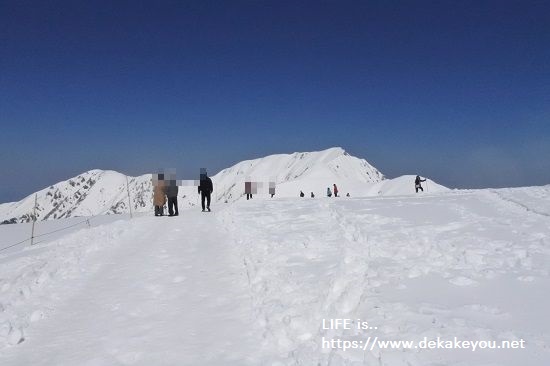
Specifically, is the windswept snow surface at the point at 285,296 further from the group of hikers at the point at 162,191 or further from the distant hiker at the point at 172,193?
the group of hikers at the point at 162,191

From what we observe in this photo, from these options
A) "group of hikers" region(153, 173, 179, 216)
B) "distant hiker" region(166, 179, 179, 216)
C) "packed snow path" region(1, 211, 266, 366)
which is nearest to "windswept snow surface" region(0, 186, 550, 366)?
"packed snow path" region(1, 211, 266, 366)

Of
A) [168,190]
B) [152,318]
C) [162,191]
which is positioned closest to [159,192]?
[162,191]

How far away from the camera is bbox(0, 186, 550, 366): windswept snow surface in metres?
5.57

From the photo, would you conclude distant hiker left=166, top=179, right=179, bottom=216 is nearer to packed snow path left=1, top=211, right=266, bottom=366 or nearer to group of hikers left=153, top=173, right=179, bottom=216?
group of hikers left=153, top=173, right=179, bottom=216

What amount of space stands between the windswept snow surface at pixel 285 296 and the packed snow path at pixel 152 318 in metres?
0.03

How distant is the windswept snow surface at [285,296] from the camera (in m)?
5.57

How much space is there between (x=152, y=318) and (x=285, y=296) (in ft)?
7.36

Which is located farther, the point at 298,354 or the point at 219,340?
the point at 219,340

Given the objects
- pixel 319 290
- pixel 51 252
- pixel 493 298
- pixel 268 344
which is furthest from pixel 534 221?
pixel 51 252

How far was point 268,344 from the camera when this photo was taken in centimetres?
586

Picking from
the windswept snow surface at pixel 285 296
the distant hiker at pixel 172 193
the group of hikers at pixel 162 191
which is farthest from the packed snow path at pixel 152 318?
the group of hikers at pixel 162 191

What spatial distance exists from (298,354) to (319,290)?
231 centimetres

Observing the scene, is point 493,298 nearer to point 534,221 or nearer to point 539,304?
point 539,304

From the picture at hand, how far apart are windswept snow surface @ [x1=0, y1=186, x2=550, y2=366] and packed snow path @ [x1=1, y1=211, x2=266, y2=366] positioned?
27 mm
